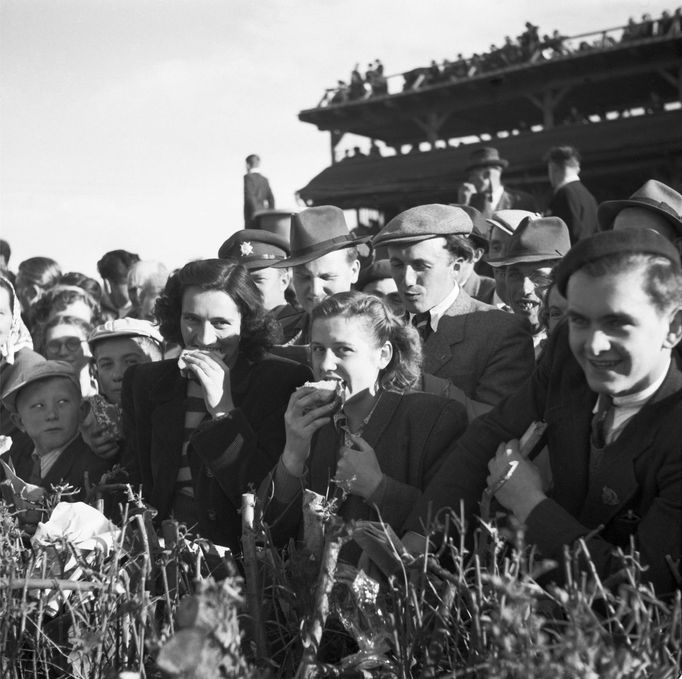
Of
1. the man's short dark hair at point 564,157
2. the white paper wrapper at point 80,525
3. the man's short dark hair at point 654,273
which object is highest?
the man's short dark hair at point 564,157

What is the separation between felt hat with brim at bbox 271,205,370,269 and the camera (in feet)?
15.5

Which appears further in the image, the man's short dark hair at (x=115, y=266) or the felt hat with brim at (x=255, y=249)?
the man's short dark hair at (x=115, y=266)

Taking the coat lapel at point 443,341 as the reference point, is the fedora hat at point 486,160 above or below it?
above

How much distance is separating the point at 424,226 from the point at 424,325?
0.44m

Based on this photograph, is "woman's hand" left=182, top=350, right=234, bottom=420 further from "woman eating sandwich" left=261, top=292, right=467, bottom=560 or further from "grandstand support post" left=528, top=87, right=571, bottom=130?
"grandstand support post" left=528, top=87, right=571, bottom=130

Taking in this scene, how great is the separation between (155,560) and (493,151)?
6.66 m

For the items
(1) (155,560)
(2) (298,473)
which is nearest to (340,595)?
(1) (155,560)

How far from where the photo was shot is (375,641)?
2029 mm

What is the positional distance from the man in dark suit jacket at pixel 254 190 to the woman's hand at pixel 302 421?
1159 cm

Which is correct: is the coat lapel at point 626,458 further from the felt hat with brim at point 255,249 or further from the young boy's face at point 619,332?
the felt hat with brim at point 255,249

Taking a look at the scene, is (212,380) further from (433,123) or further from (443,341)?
(433,123)

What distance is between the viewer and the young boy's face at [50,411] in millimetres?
4496

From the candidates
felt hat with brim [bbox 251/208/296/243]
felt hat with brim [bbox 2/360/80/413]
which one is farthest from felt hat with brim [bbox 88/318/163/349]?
felt hat with brim [bbox 251/208/296/243]

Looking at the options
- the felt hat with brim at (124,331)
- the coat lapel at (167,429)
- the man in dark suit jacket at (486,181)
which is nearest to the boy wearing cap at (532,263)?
the coat lapel at (167,429)
